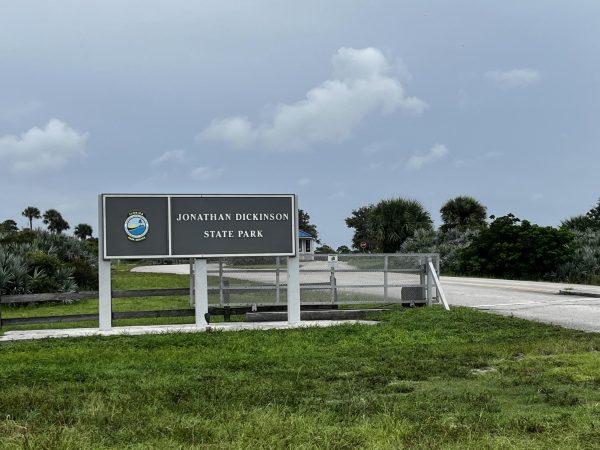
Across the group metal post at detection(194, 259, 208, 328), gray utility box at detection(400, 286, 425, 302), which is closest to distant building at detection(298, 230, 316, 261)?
gray utility box at detection(400, 286, 425, 302)

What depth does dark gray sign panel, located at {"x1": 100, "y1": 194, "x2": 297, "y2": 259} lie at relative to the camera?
14188mm

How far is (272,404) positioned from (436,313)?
9.67 metres

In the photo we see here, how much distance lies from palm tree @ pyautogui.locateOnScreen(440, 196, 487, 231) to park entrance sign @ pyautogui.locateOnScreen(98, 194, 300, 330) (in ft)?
140

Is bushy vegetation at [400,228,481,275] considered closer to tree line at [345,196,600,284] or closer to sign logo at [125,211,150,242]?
tree line at [345,196,600,284]

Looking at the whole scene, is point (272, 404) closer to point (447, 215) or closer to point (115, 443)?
point (115, 443)

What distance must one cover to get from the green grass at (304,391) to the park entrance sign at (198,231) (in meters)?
2.19

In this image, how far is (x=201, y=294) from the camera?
14.6m

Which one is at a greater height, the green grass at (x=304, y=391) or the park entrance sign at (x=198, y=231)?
the park entrance sign at (x=198, y=231)

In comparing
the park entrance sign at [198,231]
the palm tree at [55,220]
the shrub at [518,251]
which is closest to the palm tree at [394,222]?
the shrub at [518,251]

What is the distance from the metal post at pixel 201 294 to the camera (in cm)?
1452

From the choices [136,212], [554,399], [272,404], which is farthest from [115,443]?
[136,212]

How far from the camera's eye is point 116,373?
28.7 feet

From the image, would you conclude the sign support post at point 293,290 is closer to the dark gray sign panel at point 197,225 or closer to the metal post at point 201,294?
the dark gray sign panel at point 197,225

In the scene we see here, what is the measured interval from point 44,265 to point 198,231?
11384mm
